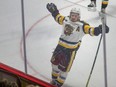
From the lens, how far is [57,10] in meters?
2.08

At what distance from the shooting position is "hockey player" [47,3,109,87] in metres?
1.84

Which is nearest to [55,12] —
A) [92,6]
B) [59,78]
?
[92,6]

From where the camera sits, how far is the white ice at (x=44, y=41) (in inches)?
74.1

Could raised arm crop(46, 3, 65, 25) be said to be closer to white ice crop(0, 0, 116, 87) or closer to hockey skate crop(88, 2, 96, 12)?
white ice crop(0, 0, 116, 87)

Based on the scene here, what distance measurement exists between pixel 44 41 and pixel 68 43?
0.29 metres

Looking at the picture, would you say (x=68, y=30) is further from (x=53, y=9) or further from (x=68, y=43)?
(x=53, y=9)

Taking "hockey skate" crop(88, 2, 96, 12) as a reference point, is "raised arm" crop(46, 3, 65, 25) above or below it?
above

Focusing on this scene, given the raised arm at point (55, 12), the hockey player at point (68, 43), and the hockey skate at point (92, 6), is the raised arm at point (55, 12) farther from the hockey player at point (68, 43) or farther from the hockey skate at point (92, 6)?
the hockey skate at point (92, 6)

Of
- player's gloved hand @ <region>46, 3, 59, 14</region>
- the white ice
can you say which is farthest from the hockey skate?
player's gloved hand @ <region>46, 3, 59, 14</region>

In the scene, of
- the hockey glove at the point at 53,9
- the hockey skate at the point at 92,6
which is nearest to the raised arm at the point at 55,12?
the hockey glove at the point at 53,9

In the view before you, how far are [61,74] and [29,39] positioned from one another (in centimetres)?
38

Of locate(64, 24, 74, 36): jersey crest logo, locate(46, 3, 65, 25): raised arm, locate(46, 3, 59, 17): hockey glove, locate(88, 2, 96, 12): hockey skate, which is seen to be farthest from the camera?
locate(88, 2, 96, 12): hockey skate

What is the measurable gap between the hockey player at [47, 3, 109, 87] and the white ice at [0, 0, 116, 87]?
0.13ft

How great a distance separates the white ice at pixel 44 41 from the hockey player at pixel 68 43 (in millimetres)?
39
